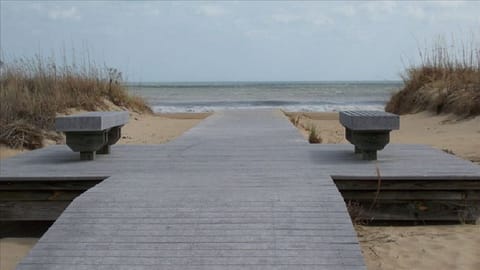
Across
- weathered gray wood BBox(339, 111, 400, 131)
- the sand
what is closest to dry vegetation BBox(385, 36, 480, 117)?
the sand

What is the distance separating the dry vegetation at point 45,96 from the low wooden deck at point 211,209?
2.67 metres

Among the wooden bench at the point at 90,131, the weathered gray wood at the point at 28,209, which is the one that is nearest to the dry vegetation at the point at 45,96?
the wooden bench at the point at 90,131

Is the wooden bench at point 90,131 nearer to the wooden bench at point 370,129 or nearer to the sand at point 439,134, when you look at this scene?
the wooden bench at point 370,129

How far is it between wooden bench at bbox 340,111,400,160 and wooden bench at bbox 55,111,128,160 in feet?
7.45

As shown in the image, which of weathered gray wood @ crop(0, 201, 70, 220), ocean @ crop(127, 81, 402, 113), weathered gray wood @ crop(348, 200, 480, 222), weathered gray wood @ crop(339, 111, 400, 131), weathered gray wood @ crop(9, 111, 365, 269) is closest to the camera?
weathered gray wood @ crop(9, 111, 365, 269)

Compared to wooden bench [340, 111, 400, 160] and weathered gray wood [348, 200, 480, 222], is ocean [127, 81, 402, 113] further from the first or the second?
weathered gray wood [348, 200, 480, 222]

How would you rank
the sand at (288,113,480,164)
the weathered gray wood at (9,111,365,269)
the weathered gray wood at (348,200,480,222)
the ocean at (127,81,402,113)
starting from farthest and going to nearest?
the ocean at (127,81,402,113) → the sand at (288,113,480,164) → the weathered gray wood at (348,200,480,222) → the weathered gray wood at (9,111,365,269)

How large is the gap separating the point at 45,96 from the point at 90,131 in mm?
5447

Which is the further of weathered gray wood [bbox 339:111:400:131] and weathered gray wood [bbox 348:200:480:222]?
weathered gray wood [bbox 339:111:400:131]

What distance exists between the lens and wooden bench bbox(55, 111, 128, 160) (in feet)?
17.6

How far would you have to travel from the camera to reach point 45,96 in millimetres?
10625

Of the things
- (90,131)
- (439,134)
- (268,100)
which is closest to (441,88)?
(439,134)

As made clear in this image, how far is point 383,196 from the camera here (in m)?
4.86

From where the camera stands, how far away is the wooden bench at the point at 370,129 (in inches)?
209
